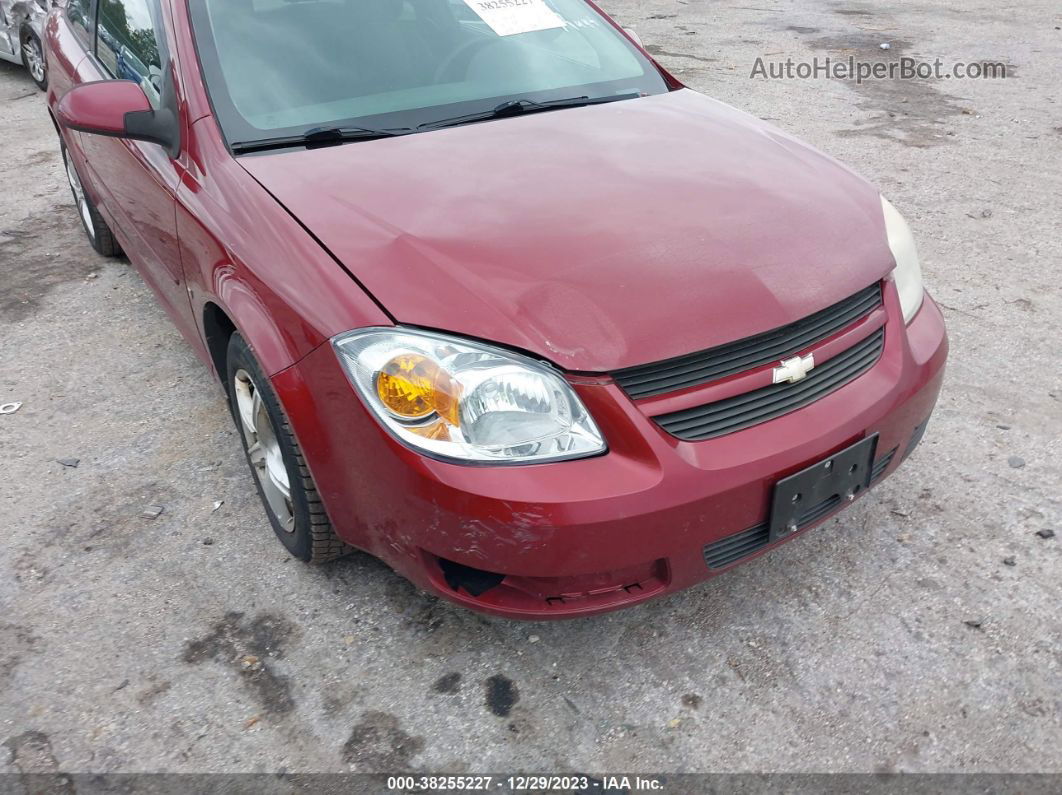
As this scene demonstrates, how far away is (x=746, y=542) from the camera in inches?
77.9

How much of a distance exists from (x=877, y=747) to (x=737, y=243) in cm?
115

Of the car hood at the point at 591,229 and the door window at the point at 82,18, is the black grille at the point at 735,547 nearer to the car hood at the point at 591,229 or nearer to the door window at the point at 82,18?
the car hood at the point at 591,229

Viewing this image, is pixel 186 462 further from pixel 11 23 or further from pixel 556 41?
pixel 11 23

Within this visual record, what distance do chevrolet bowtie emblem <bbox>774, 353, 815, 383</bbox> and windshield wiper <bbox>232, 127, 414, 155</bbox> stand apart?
125 cm

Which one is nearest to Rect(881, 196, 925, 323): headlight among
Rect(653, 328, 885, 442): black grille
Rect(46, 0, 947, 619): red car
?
Rect(46, 0, 947, 619): red car

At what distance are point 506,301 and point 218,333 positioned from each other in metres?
1.06

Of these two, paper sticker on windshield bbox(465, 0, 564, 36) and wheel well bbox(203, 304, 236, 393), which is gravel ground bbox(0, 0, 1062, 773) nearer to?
wheel well bbox(203, 304, 236, 393)

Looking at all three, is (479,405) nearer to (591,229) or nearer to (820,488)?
(591,229)

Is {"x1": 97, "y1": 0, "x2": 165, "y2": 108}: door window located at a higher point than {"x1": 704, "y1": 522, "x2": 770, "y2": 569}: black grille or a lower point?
higher

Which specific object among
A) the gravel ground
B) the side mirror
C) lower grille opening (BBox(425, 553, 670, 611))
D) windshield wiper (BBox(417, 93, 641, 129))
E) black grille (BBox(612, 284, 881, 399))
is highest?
the side mirror

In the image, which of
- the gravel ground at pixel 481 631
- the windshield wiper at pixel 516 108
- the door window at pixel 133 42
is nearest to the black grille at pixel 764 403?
the gravel ground at pixel 481 631

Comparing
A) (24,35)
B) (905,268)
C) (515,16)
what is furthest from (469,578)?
(24,35)

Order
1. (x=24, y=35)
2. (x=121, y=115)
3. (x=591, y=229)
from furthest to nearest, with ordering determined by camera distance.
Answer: (x=24, y=35), (x=121, y=115), (x=591, y=229)

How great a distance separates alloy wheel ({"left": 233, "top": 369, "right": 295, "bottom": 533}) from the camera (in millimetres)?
2369
